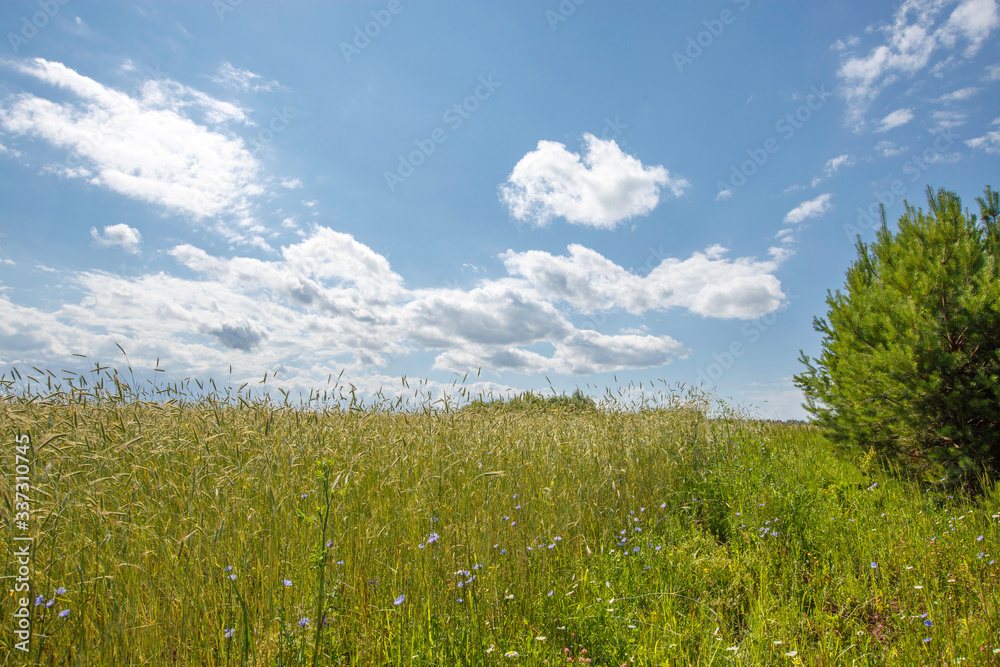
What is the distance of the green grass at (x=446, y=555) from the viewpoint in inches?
107

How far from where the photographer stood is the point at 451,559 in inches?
130

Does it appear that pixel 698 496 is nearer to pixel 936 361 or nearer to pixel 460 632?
pixel 936 361

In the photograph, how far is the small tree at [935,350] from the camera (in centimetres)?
566

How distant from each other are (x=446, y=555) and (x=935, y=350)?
595cm

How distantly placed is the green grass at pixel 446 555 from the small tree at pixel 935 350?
711 millimetres

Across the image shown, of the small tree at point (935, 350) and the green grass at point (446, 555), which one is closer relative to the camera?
the green grass at point (446, 555)

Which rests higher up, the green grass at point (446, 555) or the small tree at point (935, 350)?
the small tree at point (935, 350)

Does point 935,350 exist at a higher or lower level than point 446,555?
higher

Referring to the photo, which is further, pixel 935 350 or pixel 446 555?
pixel 935 350

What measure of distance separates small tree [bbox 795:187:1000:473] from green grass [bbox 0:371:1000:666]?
711 mm

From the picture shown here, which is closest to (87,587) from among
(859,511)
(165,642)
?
(165,642)

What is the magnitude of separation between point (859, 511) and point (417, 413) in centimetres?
512

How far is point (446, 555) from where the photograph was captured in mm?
3299

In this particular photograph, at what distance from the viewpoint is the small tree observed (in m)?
5.66
